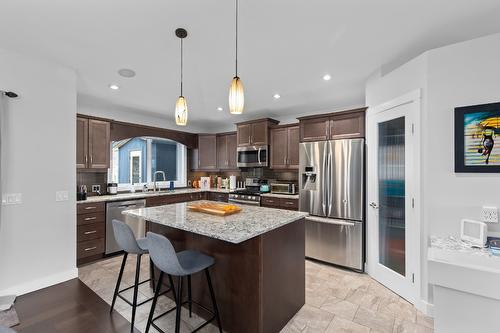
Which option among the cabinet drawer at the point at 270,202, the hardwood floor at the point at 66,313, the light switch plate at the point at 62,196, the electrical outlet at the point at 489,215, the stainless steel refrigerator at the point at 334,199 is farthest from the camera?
the cabinet drawer at the point at 270,202

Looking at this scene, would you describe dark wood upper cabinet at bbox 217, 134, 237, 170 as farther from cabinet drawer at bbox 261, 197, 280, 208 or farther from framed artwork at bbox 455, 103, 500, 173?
framed artwork at bbox 455, 103, 500, 173

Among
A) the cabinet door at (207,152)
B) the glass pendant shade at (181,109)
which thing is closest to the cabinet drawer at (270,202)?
the cabinet door at (207,152)

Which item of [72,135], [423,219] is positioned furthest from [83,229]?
[423,219]

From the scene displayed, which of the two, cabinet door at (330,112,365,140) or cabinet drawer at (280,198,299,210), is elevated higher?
cabinet door at (330,112,365,140)

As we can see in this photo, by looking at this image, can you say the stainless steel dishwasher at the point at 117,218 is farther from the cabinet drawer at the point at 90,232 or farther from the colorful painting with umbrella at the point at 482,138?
the colorful painting with umbrella at the point at 482,138

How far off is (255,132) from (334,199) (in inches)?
90.8

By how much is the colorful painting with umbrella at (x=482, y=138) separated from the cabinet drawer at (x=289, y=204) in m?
2.44

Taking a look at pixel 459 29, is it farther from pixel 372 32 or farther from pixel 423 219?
pixel 423 219

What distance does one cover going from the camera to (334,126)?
150 inches

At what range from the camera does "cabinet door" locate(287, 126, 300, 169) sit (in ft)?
15.3

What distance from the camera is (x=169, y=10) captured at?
6.43 feet

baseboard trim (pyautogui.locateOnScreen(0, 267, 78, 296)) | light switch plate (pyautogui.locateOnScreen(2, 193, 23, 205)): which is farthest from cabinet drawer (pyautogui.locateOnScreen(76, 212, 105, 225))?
light switch plate (pyautogui.locateOnScreen(2, 193, 23, 205))

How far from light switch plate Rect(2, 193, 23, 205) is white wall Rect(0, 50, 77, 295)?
35 millimetres

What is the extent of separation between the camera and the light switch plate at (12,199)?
264 centimetres
